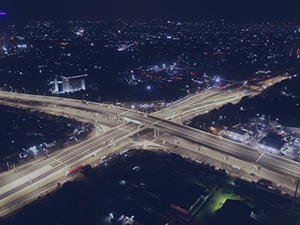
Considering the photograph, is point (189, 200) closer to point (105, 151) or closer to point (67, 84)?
point (105, 151)

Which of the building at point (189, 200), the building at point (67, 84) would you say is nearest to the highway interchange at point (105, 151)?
the building at point (189, 200)

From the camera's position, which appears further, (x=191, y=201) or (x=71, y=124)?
(x=71, y=124)

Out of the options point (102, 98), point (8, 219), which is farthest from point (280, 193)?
point (102, 98)

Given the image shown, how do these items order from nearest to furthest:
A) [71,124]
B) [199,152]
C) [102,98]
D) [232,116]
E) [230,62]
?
[199,152], [71,124], [232,116], [102,98], [230,62]

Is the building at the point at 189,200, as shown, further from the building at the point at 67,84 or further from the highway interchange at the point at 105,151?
the building at the point at 67,84

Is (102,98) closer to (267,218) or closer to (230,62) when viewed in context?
(267,218)

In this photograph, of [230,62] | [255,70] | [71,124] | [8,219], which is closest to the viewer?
[8,219]

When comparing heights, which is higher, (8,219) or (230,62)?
(230,62)
